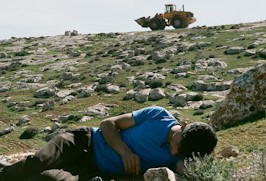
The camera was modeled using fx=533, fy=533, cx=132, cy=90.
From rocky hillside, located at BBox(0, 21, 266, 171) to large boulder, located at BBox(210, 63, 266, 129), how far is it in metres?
0.02

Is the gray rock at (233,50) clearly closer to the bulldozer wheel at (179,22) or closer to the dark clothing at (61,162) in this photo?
the bulldozer wheel at (179,22)

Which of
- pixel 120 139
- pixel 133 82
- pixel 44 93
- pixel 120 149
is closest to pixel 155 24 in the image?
pixel 133 82

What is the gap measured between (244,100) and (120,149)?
661 centimetres

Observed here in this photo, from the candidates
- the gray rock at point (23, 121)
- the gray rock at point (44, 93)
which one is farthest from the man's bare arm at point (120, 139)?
the gray rock at point (44, 93)

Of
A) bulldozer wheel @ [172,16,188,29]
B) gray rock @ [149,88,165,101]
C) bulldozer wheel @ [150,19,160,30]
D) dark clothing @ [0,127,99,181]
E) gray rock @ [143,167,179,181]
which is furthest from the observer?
bulldozer wheel @ [150,19,160,30]

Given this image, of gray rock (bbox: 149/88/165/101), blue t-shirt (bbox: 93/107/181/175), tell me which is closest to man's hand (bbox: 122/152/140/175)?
blue t-shirt (bbox: 93/107/181/175)

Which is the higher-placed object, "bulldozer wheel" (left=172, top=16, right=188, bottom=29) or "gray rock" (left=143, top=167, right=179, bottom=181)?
"gray rock" (left=143, top=167, right=179, bottom=181)

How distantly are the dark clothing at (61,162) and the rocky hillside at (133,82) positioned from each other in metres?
3.53

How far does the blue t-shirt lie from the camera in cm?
708

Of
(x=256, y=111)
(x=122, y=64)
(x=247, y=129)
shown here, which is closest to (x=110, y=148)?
(x=247, y=129)

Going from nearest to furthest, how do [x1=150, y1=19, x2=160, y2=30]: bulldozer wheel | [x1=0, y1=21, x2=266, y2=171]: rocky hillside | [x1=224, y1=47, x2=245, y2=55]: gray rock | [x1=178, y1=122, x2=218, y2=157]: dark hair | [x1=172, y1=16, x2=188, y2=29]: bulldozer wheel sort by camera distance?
[x1=178, y1=122, x2=218, y2=157]: dark hair, [x1=0, y1=21, x2=266, y2=171]: rocky hillside, [x1=224, y1=47, x2=245, y2=55]: gray rock, [x1=172, y1=16, x2=188, y2=29]: bulldozer wheel, [x1=150, y1=19, x2=160, y2=30]: bulldozer wheel

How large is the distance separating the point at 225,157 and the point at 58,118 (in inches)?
922

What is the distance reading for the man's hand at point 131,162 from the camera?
7078 millimetres

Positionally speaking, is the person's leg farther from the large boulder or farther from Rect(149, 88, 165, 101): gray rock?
Rect(149, 88, 165, 101): gray rock
